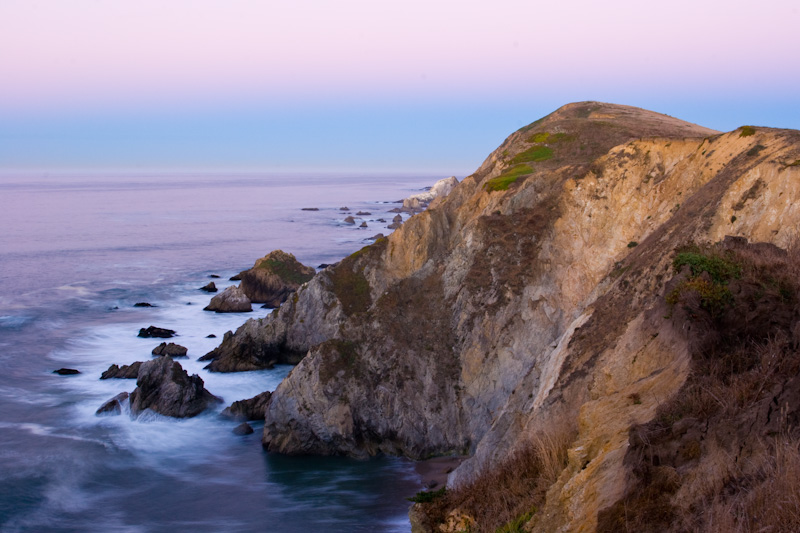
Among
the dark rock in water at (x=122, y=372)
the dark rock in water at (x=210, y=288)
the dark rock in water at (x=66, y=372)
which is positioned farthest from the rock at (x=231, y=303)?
the dark rock in water at (x=122, y=372)

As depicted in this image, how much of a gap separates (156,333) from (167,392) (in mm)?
15879

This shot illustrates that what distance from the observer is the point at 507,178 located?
3831 centimetres

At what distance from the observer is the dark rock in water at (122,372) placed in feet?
131

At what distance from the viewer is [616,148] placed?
1375 inches

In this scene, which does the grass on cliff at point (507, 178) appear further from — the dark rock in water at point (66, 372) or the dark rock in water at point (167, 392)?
the dark rock in water at point (66, 372)

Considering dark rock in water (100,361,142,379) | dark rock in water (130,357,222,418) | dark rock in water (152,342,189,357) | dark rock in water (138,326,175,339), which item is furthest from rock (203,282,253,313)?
dark rock in water (130,357,222,418)

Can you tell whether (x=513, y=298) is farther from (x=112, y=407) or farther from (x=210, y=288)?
(x=210, y=288)

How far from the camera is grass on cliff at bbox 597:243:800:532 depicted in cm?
698

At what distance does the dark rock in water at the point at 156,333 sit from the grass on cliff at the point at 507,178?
2548 cm

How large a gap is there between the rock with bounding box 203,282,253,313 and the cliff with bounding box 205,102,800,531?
45.2 ft

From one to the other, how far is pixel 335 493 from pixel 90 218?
14112cm

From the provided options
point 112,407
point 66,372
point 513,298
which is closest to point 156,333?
point 66,372

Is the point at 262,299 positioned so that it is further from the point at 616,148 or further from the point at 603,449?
the point at 603,449

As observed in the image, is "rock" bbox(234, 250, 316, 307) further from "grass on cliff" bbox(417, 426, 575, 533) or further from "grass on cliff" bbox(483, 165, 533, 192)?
"grass on cliff" bbox(417, 426, 575, 533)
